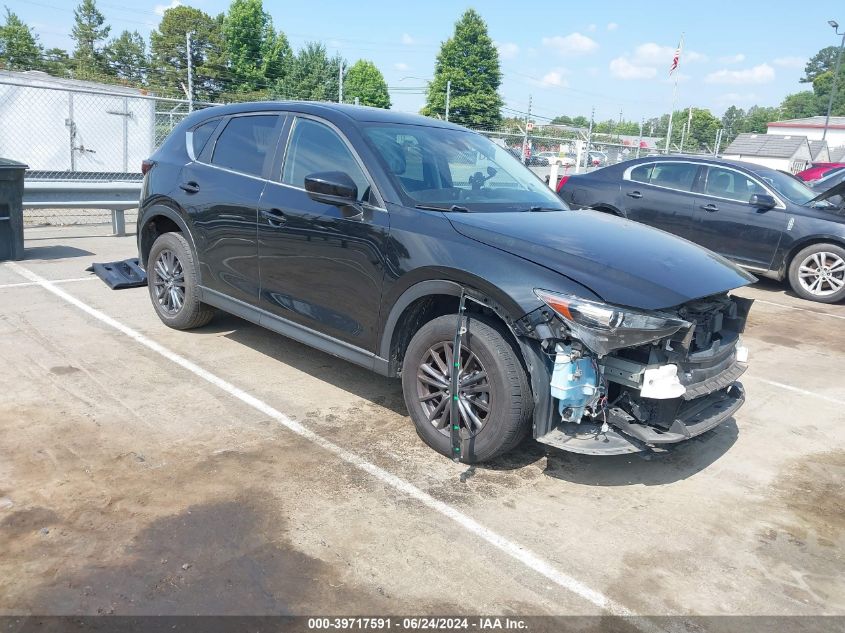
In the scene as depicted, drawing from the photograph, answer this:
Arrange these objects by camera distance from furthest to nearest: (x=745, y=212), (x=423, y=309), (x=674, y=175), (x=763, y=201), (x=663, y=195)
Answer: (x=674, y=175) < (x=663, y=195) < (x=745, y=212) < (x=763, y=201) < (x=423, y=309)

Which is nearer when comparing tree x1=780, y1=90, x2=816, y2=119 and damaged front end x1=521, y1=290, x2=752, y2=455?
damaged front end x1=521, y1=290, x2=752, y2=455

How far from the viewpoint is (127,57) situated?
7738cm

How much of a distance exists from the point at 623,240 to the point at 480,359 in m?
1.18

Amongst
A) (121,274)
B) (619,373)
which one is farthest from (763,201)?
(121,274)

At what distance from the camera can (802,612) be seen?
2758mm

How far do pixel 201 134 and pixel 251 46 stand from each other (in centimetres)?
7263

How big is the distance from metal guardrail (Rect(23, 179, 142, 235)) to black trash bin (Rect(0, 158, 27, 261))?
0.71 metres

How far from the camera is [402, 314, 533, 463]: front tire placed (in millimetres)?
3436

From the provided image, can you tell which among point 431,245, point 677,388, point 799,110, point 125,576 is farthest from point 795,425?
point 799,110

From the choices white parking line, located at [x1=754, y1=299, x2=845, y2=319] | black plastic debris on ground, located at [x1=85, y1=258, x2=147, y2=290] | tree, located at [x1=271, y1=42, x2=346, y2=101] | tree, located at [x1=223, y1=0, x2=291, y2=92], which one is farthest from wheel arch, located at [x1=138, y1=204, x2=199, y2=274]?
tree, located at [x1=223, y1=0, x2=291, y2=92]

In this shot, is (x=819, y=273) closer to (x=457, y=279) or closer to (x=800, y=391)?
(x=800, y=391)

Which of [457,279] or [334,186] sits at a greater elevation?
[334,186]

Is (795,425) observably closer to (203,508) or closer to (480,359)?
(480,359)

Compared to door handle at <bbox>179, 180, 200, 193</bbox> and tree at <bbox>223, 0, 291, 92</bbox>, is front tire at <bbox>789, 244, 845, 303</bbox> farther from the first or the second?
tree at <bbox>223, 0, 291, 92</bbox>
